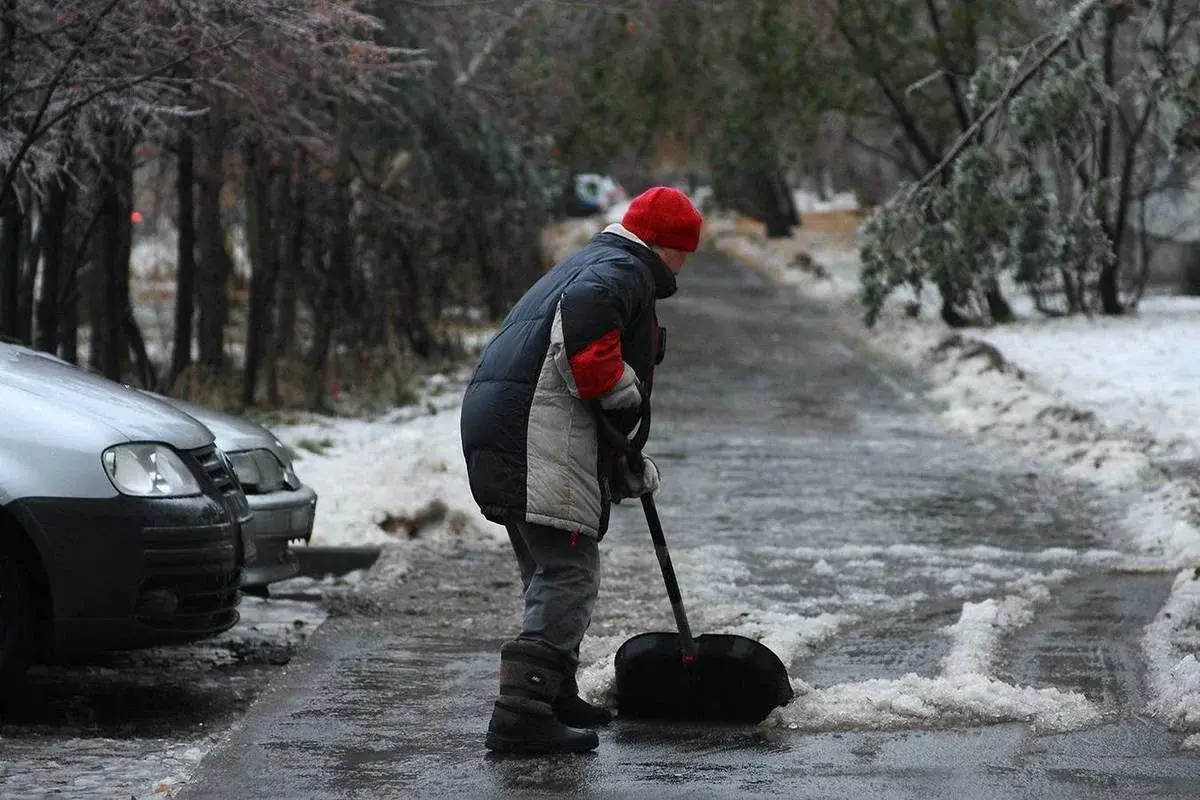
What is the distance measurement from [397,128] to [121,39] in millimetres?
8177


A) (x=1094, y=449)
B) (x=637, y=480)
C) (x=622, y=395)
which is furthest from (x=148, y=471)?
(x=1094, y=449)

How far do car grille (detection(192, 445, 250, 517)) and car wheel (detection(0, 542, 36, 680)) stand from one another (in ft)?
2.27

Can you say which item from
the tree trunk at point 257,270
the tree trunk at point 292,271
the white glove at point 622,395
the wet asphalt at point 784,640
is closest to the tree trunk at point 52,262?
the tree trunk at point 257,270

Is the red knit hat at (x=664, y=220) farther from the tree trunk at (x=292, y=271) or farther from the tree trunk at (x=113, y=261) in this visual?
the tree trunk at (x=292, y=271)

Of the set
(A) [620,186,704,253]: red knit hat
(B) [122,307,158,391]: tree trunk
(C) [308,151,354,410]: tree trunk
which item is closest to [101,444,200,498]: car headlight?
(A) [620,186,704,253]: red knit hat

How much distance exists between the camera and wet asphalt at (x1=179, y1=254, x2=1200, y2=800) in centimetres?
535

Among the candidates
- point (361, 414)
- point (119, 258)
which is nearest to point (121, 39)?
point (119, 258)

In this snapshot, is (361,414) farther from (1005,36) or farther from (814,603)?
(1005,36)

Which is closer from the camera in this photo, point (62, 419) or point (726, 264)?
point (62, 419)

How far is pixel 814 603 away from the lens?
8.27 m

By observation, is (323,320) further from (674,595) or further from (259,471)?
(674,595)

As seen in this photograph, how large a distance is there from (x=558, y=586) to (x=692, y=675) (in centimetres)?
63

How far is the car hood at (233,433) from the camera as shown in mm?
7797

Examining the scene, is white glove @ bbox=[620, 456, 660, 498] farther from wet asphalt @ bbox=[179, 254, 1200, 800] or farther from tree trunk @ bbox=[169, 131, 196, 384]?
tree trunk @ bbox=[169, 131, 196, 384]
